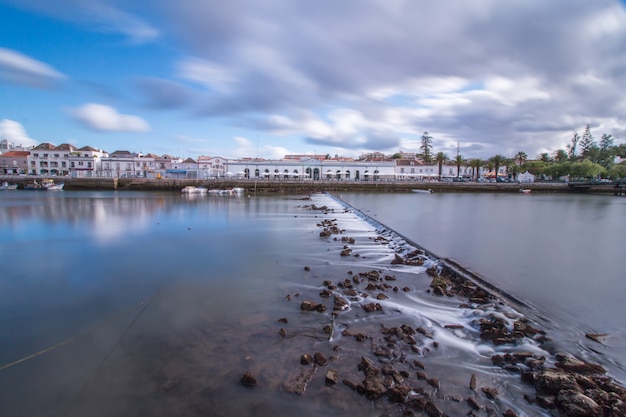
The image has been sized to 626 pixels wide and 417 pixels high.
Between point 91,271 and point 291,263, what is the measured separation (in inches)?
241

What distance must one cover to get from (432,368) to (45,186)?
6424 centimetres

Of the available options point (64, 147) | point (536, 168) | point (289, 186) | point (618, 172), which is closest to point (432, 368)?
point (289, 186)

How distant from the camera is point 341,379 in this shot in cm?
468

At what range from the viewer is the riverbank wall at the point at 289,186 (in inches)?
2168

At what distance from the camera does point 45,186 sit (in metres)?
51.9

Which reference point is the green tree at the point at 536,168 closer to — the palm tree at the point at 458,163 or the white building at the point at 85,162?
the palm tree at the point at 458,163

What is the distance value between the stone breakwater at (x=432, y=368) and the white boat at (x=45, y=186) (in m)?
58.6

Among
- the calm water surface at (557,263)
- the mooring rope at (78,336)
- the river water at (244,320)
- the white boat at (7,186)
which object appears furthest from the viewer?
the white boat at (7,186)

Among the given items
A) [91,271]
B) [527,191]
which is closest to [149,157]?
[91,271]

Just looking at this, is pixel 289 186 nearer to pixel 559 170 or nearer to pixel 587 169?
pixel 587 169

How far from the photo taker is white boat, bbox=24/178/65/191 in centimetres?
5106

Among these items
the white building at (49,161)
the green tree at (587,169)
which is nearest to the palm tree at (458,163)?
the green tree at (587,169)

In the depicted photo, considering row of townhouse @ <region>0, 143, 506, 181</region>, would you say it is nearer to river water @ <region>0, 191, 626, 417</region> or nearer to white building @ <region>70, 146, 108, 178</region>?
A: white building @ <region>70, 146, 108, 178</region>

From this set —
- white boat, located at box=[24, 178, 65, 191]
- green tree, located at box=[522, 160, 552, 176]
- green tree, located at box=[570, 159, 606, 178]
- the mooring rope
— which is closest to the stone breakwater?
the mooring rope
